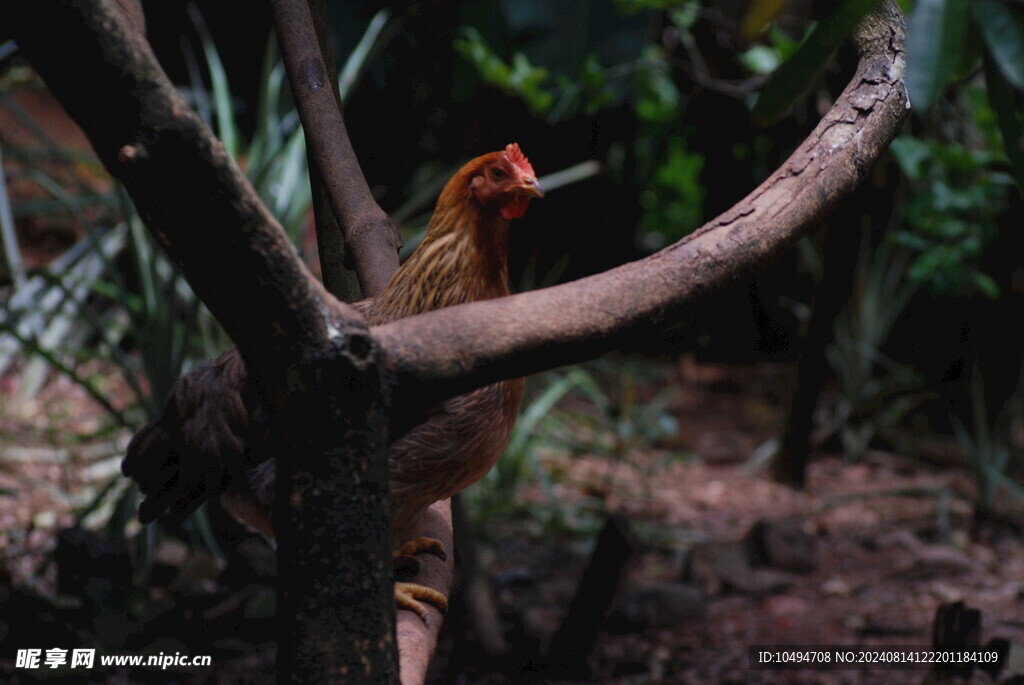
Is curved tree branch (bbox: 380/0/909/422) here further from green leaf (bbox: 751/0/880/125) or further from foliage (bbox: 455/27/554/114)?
foliage (bbox: 455/27/554/114)

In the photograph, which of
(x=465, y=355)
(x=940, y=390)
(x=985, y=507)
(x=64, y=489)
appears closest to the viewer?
(x=465, y=355)

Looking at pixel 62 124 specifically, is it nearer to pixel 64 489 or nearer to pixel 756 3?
pixel 64 489

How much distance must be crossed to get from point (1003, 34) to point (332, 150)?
108cm

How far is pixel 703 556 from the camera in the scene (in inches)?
133

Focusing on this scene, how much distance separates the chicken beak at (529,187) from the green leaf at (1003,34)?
723 mm

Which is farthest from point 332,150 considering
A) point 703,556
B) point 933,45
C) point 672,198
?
point 672,198

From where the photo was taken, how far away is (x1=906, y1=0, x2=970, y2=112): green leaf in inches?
36.6

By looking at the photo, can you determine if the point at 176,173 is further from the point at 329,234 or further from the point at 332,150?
the point at 329,234

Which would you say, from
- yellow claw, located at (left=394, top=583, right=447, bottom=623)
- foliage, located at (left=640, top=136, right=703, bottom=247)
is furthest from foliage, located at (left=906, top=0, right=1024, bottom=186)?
foliage, located at (left=640, top=136, right=703, bottom=247)

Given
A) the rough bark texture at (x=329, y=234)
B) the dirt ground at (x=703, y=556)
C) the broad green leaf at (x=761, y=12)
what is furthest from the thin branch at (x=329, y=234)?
the dirt ground at (x=703, y=556)

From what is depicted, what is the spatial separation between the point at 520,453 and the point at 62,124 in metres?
3.63

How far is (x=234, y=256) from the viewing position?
2.85ft

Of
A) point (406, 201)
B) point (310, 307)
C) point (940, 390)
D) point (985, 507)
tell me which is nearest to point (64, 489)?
point (406, 201)

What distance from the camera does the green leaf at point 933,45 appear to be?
3.05 feet
